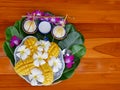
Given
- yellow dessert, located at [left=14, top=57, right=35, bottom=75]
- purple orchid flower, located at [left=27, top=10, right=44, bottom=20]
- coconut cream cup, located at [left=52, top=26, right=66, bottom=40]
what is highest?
purple orchid flower, located at [left=27, top=10, right=44, bottom=20]

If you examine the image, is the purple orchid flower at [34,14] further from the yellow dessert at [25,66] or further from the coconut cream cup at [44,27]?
the yellow dessert at [25,66]

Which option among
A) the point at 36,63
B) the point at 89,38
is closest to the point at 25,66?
the point at 36,63

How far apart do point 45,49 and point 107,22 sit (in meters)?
0.31

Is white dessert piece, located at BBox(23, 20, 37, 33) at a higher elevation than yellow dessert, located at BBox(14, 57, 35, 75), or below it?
higher

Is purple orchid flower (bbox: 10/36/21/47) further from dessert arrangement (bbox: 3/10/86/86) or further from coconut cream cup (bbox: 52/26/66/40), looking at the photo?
coconut cream cup (bbox: 52/26/66/40)

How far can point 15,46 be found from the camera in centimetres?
111

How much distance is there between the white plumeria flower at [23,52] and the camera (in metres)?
1.06

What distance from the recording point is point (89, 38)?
48.0 inches

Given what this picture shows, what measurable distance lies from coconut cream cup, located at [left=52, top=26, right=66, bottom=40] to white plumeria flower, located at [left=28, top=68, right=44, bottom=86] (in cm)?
14

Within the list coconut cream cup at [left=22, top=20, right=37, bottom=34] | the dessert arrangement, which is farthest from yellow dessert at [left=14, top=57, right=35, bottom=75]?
coconut cream cup at [left=22, top=20, right=37, bottom=34]

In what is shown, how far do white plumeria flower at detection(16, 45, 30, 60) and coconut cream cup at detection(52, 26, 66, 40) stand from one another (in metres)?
0.12

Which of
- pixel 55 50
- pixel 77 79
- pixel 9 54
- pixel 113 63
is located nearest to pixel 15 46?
pixel 9 54

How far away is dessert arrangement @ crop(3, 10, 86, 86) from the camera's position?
3.49 ft

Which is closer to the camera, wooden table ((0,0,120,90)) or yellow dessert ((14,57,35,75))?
yellow dessert ((14,57,35,75))
